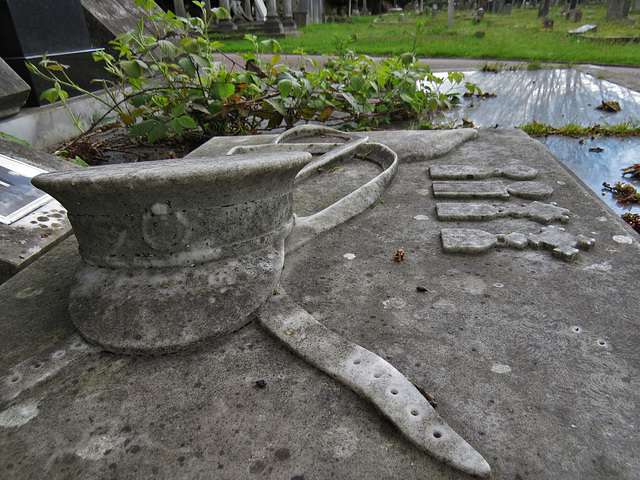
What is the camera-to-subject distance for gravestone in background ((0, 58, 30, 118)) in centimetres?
258

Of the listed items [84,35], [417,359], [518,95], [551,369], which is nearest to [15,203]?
[417,359]

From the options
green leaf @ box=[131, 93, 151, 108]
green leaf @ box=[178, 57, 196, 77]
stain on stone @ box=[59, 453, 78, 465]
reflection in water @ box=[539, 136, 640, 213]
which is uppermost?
green leaf @ box=[178, 57, 196, 77]

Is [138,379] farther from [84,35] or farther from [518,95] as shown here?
[518,95]

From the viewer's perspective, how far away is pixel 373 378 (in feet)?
3.30

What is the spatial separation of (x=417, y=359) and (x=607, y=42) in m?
10.2

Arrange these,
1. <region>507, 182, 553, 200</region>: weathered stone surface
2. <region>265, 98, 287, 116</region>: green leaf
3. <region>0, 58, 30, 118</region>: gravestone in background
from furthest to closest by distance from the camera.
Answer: <region>265, 98, 287, 116</region>: green leaf < <region>0, 58, 30, 118</region>: gravestone in background < <region>507, 182, 553, 200</region>: weathered stone surface

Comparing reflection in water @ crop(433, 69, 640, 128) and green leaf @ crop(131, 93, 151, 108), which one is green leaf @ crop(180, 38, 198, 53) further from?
reflection in water @ crop(433, 69, 640, 128)

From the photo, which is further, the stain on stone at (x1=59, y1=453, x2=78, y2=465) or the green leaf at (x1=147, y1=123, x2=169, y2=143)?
the green leaf at (x1=147, y1=123, x2=169, y2=143)

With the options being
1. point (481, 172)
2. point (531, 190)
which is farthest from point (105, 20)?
point (531, 190)

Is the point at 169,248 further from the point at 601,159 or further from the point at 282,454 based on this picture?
the point at 601,159

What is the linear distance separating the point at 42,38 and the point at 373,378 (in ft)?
11.1

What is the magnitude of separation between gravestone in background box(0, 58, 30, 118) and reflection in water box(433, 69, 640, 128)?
3.00 meters

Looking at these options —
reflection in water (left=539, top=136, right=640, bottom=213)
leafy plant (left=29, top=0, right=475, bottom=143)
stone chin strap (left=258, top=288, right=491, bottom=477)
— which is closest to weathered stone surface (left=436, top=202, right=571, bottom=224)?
reflection in water (left=539, top=136, right=640, bottom=213)

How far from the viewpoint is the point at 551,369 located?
3.43 ft
